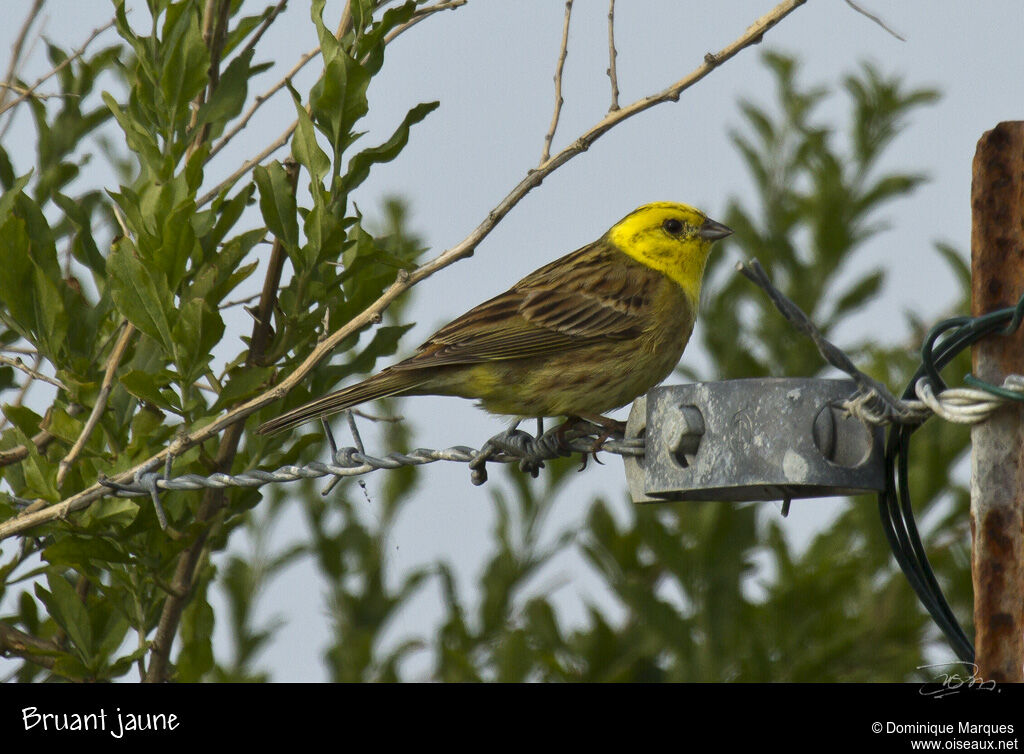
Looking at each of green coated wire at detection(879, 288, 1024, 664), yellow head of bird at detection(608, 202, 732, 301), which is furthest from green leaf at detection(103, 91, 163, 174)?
yellow head of bird at detection(608, 202, 732, 301)

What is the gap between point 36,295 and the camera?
13.8 ft

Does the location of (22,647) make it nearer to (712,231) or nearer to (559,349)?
(559,349)

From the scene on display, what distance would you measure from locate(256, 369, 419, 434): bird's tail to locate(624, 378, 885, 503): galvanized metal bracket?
139 cm

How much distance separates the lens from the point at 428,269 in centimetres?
381

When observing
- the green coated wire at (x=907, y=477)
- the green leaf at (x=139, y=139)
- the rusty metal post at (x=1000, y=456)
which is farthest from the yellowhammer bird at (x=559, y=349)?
the rusty metal post at (x=1000, y=456)

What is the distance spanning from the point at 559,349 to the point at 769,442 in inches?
87.2

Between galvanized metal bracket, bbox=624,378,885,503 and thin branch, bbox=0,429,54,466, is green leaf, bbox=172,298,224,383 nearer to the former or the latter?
thin branch, bbox=0,429,54,466

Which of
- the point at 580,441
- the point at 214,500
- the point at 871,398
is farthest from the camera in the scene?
the point at 214,500

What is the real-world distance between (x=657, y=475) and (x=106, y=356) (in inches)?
81.3

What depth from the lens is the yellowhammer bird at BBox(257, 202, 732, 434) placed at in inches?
202

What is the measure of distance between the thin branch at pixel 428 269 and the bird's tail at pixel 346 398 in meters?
0.19

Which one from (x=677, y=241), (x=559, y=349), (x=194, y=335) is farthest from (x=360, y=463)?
(x=677, y=241)

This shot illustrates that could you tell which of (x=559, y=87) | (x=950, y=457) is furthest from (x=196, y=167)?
(x=950, y=457)
